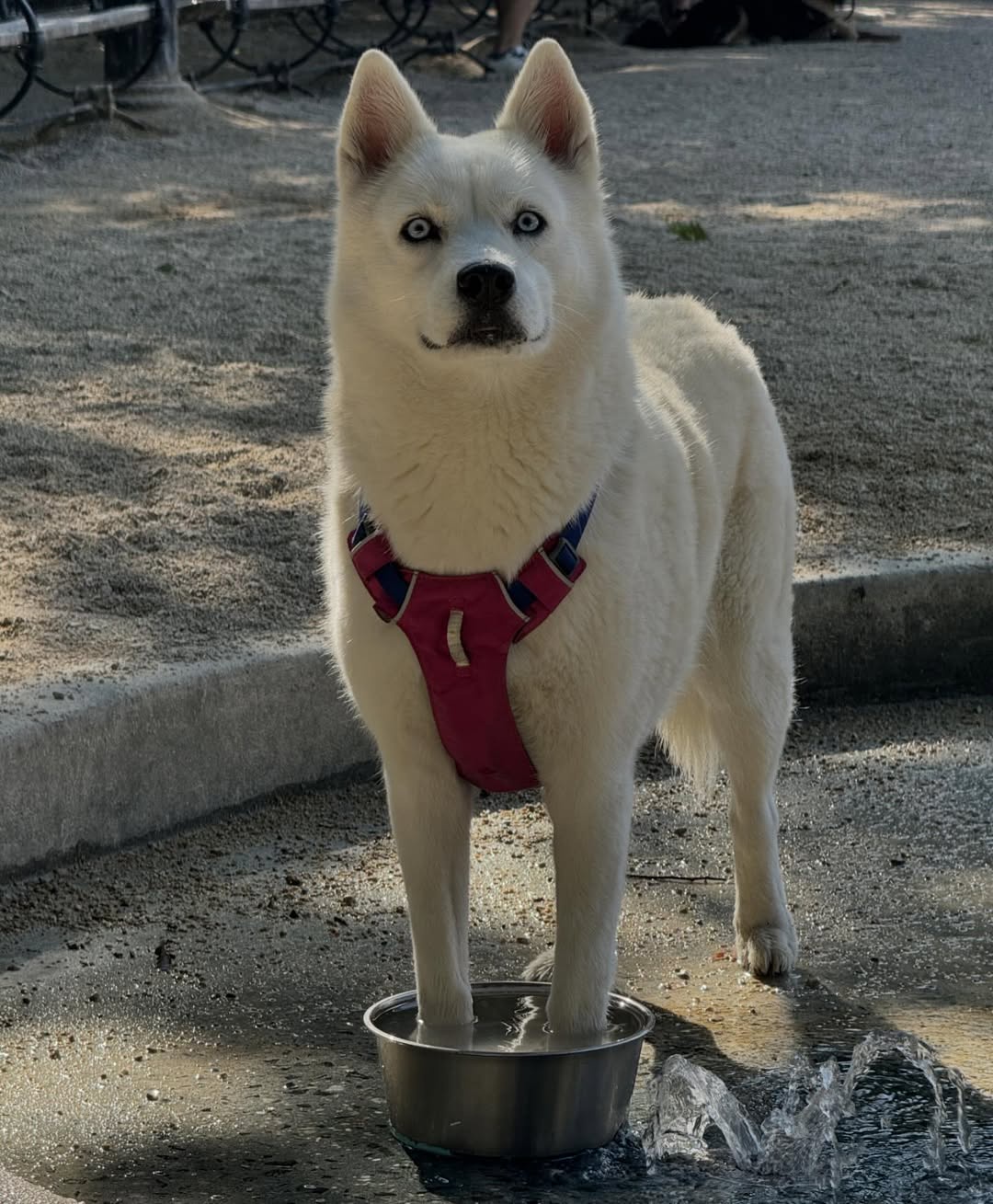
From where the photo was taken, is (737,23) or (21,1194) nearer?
(21,1194)

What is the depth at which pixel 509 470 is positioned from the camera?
9.59ft

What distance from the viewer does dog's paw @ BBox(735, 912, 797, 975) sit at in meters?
3.61

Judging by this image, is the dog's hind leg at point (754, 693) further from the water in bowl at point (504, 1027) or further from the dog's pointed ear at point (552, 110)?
the dog's pointed ear at point (552, 110)

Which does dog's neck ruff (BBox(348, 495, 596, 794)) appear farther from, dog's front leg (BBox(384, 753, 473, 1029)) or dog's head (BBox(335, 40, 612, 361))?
dog's head (BBox(335, 40, 612, 361))

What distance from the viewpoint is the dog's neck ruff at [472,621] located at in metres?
2.83

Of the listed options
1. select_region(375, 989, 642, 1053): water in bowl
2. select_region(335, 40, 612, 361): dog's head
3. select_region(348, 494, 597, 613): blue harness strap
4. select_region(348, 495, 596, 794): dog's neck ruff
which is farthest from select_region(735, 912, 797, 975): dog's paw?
select_region(335, 40, 612, 361): dog's head

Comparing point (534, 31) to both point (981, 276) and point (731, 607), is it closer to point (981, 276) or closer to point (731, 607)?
point (981, 276)

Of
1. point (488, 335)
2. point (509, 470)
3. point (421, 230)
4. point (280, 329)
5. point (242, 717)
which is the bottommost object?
point (242, 717)

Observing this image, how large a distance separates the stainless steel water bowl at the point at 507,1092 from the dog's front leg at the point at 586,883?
0.23 ft

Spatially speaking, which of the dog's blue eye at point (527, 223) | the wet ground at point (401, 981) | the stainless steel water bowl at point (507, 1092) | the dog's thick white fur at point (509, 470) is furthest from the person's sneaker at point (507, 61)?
the stainless steel water bowl at point (507, 1092)

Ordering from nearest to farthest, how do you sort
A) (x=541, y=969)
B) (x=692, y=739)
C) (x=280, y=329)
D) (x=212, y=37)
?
(x=541, y=969)
(x=692, y=739)
(x=280, y=329)
(x=212, y=37)

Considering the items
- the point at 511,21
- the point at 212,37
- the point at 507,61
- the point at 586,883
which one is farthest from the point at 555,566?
the point at 212,37

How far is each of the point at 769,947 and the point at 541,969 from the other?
476 millimetres

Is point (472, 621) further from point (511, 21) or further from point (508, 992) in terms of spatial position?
point (511, 21)
